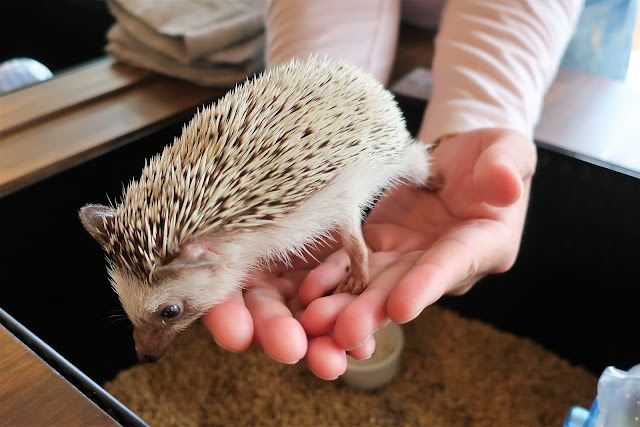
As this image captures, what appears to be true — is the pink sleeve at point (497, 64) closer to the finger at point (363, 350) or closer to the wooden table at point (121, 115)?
the wooden table at point (121, 115)

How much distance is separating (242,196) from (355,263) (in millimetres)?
244

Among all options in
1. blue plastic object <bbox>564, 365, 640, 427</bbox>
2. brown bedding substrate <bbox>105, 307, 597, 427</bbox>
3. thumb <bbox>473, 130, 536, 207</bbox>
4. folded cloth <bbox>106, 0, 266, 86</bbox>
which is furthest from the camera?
folded cloth <bbox>106, 0, 266, 86</bbox>

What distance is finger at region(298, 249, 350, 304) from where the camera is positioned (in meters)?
0.95

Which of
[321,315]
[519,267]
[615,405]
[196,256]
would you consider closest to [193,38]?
[196,256]

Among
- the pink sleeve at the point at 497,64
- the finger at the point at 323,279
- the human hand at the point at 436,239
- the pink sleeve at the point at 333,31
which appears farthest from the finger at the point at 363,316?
the pink sleeve at the point at 333,31

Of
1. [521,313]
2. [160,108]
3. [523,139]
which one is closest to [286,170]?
[523,139]

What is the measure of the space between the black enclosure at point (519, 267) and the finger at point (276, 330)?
63 centimetres

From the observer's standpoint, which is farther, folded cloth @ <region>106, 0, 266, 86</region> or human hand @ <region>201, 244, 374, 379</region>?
folded cloth @ <region>106, 0, 266, 86</region>

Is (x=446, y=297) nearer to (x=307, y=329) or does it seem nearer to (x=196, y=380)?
(x=196, y=380)

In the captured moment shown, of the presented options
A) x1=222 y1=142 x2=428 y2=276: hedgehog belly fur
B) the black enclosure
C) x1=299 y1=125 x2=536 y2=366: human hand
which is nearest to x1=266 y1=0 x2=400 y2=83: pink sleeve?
the black enclosure

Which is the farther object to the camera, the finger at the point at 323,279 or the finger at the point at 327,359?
the finger at the point at 323,279

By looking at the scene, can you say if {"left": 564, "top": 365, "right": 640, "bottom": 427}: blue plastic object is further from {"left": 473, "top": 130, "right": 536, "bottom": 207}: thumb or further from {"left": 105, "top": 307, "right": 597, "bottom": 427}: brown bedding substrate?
{"left": 473, "top": 130, "right": 536, "bottom": 207}: thumb

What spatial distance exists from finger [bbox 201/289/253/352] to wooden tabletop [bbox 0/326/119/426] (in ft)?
0.64

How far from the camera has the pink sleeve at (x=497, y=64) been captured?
1.28 m
